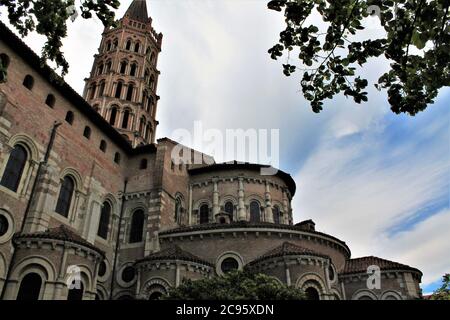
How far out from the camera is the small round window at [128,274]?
21.9m

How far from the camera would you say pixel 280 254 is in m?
19.1

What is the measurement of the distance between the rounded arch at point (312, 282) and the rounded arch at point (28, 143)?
15378mm

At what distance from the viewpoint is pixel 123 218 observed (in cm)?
2461

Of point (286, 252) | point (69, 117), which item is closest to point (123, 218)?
point (69, 117)

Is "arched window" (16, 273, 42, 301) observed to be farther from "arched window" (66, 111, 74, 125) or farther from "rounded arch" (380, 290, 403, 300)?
"rounded arch" (380, 290, 403, 300)

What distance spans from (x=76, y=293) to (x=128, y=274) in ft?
15.3

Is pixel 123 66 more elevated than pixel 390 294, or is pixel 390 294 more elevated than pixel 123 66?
pixel 123 66

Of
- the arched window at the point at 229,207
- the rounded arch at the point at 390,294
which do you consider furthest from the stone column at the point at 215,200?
the rounded arch at the point at 390,294

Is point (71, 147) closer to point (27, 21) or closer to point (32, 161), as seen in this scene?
point (32, 161)

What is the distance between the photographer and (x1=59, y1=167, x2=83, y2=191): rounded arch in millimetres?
20641

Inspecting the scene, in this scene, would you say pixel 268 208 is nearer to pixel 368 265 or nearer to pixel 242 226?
pixel 242 226

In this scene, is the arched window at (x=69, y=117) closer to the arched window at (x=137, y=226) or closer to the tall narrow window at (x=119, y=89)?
the arched window at (x=137, y=226)

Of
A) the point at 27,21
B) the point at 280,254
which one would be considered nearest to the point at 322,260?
the point at 280,254

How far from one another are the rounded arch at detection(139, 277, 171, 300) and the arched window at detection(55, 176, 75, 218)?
20.1ft
